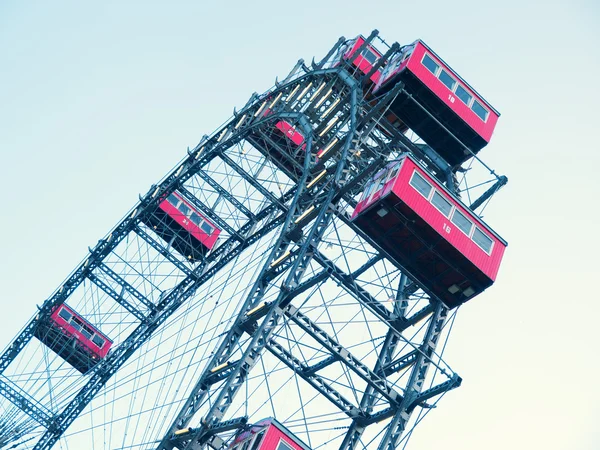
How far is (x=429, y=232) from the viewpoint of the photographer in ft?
102

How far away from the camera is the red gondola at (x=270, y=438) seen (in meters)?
27.2

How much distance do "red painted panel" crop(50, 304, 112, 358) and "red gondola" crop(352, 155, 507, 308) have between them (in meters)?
24.8

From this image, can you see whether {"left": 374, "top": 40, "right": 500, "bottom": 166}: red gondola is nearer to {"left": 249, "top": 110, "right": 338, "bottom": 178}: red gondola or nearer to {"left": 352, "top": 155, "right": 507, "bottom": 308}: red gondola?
{"left": 352, "top": 155, "right": 507, "bottom": 308}: red gondola

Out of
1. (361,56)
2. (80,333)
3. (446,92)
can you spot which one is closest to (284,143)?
(361,56)

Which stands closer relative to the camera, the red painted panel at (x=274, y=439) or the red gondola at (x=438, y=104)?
the red painted panel at (x=274, y=439)

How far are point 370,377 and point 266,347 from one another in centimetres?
343

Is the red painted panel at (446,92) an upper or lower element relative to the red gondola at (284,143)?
lower

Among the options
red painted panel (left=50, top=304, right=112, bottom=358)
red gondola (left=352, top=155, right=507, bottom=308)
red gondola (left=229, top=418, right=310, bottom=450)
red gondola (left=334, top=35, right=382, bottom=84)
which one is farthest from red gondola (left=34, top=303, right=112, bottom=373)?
red gondola (left=229, top=418, right=310, bottom=450)

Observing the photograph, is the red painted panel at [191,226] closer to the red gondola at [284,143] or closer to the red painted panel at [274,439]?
the red gondola at [284,143]

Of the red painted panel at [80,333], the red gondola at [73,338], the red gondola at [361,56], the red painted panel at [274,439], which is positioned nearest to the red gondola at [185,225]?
the red painted panel at [80,333]

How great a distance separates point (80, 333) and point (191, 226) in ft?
29.4

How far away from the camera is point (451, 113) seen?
37.4m

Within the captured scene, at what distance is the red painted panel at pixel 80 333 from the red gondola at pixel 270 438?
2597cm

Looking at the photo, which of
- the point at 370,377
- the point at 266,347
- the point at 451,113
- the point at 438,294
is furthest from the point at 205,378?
the point at 451,113
